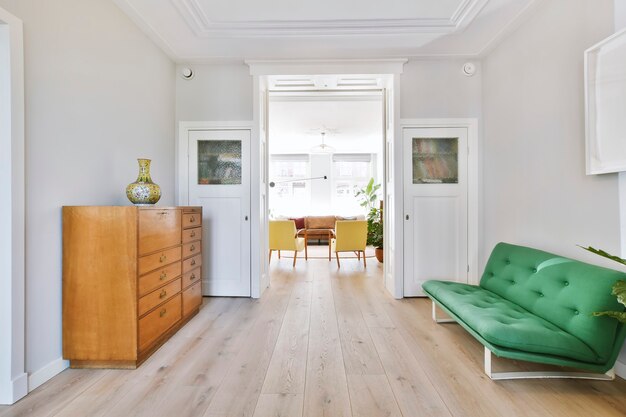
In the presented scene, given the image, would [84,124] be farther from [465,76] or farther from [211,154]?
[465,76]

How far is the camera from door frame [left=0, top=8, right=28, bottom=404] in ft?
4.89

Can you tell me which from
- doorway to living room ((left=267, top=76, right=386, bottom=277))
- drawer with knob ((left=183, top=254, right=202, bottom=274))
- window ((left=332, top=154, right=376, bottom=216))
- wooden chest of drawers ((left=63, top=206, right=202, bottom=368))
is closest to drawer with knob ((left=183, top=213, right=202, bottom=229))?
drawer with knob ((left=183, top=254, right=202, bottom=274))

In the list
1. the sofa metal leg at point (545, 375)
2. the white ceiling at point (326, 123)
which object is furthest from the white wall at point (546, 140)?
the white ceiling at point (326, 123)

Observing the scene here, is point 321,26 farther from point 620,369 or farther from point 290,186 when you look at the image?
point 290,186

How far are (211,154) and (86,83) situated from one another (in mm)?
1346

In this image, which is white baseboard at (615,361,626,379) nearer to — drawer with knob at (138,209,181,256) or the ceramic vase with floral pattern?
drawer with knob at (138,209,181,256)

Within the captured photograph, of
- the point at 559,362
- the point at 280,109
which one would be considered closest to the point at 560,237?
the point at 559,362

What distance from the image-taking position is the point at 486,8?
2.36 metres

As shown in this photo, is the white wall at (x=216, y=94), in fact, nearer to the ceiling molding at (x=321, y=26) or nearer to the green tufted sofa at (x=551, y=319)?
the ceiling molding at (x=321, y=26)

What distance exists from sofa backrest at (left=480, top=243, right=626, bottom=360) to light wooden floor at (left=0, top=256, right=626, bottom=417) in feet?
1.12

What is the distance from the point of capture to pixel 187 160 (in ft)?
10.6

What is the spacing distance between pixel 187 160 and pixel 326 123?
3283mm

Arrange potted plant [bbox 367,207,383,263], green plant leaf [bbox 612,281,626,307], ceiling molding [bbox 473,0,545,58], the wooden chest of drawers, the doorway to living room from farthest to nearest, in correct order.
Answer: potted plant [bbox 367,207,383,263]
the doorway to living room
ceiling molding [bbox 473,0,545,58]
the wooden chest of drawers
green plant leaf [bbox 612,281,626,307]

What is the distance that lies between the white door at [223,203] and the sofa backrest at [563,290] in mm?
2434
